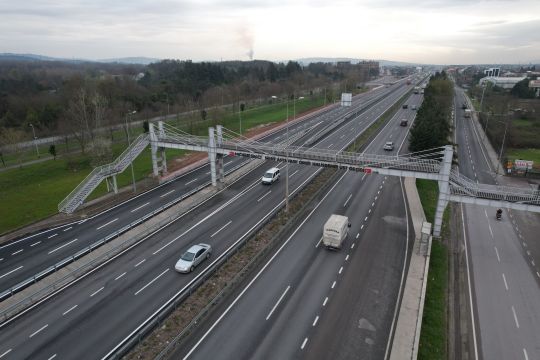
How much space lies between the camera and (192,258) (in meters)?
30.4

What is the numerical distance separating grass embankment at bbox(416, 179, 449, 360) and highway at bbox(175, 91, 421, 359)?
2230 millimetres

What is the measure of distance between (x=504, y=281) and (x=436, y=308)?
29.3 ft

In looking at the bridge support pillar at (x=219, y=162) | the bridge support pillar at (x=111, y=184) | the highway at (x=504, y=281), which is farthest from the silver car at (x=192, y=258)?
the bridge support pillar at (x=111, y=184)

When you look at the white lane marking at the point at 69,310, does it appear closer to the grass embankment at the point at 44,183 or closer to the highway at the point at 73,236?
the highway at the point at 73,236

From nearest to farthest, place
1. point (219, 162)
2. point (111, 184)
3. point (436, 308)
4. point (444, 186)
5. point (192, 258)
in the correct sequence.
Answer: point (436, 308), point (192, 258), point (444, 186), point (111, 184), point (219, 162)

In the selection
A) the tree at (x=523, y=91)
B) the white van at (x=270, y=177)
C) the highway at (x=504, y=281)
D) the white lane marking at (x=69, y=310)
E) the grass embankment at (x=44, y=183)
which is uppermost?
the tree at (x=523, y=91)

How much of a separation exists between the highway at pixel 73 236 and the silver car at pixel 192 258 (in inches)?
467

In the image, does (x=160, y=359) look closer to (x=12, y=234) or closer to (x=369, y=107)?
(x=12, y=234)

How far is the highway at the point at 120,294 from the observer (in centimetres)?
2264

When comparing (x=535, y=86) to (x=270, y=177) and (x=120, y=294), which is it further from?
(x=120, y=294)

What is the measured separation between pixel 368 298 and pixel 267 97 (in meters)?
124

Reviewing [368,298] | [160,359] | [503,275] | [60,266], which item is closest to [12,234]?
[60,266]

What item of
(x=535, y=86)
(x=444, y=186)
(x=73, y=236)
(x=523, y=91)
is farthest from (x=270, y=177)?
(x=535, y=86)

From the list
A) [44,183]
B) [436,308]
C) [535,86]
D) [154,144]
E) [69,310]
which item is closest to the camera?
[69,310]
